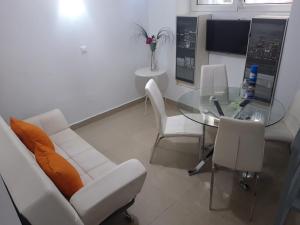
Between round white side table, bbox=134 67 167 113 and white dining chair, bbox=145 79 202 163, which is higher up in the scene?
round white side table, bbox=134 67 167 113

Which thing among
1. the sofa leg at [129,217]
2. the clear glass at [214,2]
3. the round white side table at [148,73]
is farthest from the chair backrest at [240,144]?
the clear glass at [214,2]

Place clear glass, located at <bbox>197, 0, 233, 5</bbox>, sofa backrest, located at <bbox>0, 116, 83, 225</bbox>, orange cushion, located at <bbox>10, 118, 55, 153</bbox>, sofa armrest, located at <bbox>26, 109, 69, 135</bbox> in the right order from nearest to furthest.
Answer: sofa backrest, located at <bbox>0, 116, 83, 225</bbox>, orange cushion, located at <bbox>10, 118, 55, 153</bbox>, sofa armrest, located at <bbox>26, 109, 69, 135</bbox>, clear glass, located at <bbox>197, 0, 233, 5</bbox>

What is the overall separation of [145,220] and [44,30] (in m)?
2.31

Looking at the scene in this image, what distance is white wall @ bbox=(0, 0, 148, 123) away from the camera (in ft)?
8.09

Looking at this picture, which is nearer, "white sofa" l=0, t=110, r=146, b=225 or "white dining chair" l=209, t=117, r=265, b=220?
"white sofa" l=0, t=110, r=146, b=225

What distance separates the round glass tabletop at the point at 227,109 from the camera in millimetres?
2025

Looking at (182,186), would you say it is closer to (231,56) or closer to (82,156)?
(82,156)

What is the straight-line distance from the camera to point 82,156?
6.93 feet

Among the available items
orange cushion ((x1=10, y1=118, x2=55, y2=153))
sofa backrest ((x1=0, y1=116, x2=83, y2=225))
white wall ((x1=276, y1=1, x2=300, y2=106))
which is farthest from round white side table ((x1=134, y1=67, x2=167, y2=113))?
sofa backrest ((x1=0, y1=116, x2=83, y2=225))

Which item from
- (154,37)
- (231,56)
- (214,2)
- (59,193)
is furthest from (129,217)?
(214,2)

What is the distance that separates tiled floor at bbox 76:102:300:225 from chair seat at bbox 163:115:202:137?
1.32ft

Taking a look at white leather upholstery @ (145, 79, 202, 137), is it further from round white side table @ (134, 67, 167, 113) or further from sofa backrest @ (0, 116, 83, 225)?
sofa backrest @ (0, 116, 83, 225)

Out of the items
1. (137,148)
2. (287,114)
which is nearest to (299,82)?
(287,114)

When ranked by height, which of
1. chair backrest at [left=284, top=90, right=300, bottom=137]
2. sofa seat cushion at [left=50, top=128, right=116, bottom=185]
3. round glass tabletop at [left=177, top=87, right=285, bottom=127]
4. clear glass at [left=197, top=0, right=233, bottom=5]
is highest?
clear glass at [left=197, top=0, right=233, bottom=5]
